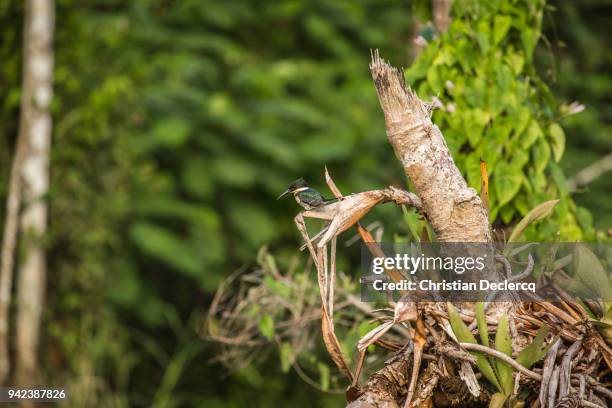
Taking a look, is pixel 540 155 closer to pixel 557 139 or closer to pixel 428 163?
pixel 557 139

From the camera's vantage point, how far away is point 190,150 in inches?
→ 266

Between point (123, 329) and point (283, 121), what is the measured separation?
2.27 m

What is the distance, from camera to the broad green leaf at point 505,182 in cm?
208

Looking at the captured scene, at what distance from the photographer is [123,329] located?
19.8 feet

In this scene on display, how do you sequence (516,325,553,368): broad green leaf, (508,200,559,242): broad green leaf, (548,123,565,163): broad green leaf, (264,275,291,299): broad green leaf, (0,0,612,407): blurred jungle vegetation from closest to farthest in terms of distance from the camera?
(516,325,553,368): broad green leaf, (508,200,559,242): broad green leaf, (548,123,565,163): broad green leaf, (264,275,291,299): broad green leaf, (0,0,612,407): blurred jungle vegetation

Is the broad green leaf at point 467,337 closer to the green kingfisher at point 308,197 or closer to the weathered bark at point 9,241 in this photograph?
the green kingfisher at point 308,197

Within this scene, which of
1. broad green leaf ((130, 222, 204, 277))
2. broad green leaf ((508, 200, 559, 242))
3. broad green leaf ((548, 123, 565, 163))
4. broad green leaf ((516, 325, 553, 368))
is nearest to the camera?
broad green leaf ((516, 325, 553, 368))

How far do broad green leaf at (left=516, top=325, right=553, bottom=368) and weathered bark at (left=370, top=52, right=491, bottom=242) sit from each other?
211mm

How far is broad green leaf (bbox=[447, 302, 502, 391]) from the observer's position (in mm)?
1407
